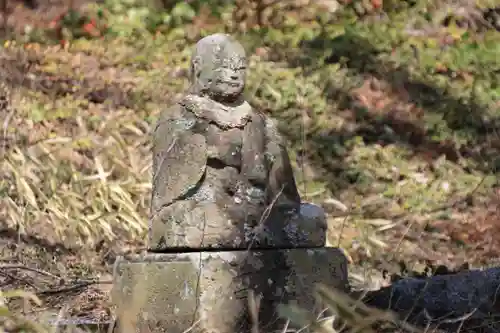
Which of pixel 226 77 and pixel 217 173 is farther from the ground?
pixel 226 77

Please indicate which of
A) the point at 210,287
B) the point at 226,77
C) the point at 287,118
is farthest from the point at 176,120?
the point at 287,118

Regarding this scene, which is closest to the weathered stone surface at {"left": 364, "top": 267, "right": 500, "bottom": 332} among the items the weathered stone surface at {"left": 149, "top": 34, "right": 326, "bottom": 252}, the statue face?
the weathered stone surface at {"left": 149, "top": 34, "right": 326, "bottom": 252}

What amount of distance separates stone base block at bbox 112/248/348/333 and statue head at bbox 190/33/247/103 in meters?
0.67

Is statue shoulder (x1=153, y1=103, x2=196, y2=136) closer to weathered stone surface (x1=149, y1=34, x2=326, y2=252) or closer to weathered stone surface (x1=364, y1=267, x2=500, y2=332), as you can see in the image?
weathered stone surface (x1=149, y1=34, x2=326, y2=252)

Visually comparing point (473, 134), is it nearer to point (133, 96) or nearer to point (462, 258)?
point (462, 258)

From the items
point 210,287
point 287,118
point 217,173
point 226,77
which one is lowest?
point 287,118

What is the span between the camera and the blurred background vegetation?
6.80m

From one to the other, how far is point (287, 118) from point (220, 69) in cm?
482

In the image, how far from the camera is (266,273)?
12.8 ft

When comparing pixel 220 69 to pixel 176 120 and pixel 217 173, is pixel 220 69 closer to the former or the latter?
pixel 176 120

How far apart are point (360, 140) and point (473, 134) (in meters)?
1.02

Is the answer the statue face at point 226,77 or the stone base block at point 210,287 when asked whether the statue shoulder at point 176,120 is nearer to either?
the statue face at point 226,77

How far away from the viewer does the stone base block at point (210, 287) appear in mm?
3764

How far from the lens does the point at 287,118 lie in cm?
881
